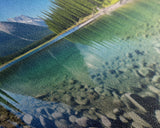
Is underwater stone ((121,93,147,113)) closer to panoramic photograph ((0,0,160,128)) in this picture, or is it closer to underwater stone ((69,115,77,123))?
panoramic photograph ((0,0,160,128))

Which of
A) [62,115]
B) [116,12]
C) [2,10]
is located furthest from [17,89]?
[116,12]

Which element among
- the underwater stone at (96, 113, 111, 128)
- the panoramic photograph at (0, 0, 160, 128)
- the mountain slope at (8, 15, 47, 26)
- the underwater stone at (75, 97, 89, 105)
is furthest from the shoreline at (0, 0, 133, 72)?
the underwater stone at (96, 113, 111, 128)

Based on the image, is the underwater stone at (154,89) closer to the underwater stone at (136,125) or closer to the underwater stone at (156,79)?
the underwater stone at (156,79)

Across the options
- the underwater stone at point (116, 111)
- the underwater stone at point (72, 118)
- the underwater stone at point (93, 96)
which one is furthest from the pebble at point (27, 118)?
the underwater stone at point (116, 111)

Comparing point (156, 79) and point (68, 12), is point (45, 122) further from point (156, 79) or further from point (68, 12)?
point (68, 12)

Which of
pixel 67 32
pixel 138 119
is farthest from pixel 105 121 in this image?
pixel 67 32

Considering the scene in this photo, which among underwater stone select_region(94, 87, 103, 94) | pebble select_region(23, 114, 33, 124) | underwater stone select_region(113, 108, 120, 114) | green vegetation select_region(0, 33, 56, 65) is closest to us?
pebble select_region(23, 114, 33, 124)

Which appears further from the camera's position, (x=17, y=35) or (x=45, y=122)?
(x=17, y=35)
